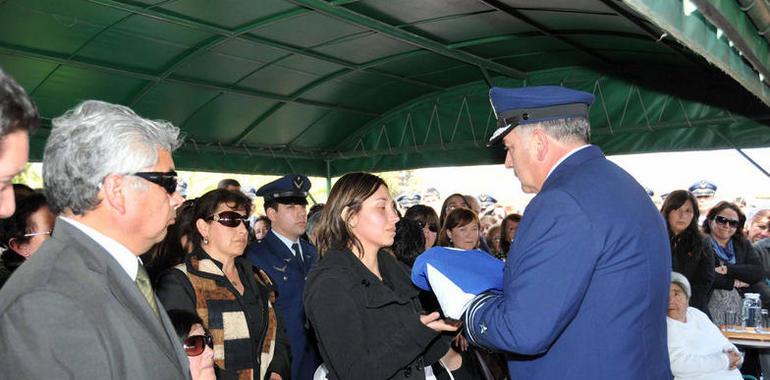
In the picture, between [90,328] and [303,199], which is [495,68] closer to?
[303,199]

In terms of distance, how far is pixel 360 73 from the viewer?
39.0 feet

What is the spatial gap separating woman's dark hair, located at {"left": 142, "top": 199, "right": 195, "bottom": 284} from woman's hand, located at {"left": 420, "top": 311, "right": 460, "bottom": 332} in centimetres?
197

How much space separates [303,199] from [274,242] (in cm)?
45

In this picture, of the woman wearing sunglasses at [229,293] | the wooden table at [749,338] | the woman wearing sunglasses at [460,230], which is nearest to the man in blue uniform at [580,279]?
the woman wearing sunglasses at [229,293]

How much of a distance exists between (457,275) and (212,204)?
2150 millimetres

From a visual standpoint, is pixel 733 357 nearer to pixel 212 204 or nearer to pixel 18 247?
pixel 212 204

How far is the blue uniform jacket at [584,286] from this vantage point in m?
2.08

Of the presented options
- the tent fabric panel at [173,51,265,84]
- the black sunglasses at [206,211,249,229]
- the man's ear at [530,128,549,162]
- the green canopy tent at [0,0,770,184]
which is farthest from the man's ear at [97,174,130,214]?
the tent fabric panel at [173,51,265,84]

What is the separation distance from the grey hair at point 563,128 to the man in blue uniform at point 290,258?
10.4 ft

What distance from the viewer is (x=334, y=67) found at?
11.4m

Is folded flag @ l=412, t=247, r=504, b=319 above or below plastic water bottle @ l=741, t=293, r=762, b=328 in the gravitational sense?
above

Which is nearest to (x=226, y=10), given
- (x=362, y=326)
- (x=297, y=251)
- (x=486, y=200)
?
(x=297, y=251)

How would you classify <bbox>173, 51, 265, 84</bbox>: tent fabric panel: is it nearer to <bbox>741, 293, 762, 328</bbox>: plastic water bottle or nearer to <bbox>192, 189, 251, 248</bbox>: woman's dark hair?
<bbox>192, 189, 251, 248</bbox>: woman's dark hair

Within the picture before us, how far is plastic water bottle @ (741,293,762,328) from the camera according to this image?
6.44m
